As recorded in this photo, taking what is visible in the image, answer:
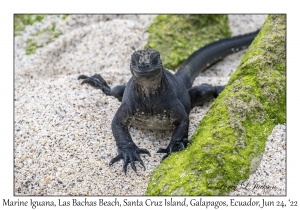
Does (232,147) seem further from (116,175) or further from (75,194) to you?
(75,194)

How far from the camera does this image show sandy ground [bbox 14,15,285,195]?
14.8ft

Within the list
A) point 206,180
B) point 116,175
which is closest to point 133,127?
point 116,175

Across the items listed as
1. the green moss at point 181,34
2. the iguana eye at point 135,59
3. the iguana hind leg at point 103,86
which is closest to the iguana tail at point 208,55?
the green moss at point 181,34

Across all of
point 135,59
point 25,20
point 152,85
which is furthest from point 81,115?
point 25,20

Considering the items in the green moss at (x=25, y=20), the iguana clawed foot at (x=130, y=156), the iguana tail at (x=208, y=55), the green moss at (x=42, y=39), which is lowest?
the iguana clawed foot at (x=130, y=156)

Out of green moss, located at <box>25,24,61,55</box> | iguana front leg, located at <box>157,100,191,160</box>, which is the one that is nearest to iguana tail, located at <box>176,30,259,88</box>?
iguana front leg, located at <box>157,100,191,160</box>

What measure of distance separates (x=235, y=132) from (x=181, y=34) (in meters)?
3.43

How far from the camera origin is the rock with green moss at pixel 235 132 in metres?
4.04

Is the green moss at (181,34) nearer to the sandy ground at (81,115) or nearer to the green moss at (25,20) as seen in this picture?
the sandy ground at (81,115)

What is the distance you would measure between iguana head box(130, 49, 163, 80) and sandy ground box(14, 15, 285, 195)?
0.90 m

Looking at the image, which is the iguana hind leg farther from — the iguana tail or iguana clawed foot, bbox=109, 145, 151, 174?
iguana clawed foot, bbox=109, 145, 151, 174

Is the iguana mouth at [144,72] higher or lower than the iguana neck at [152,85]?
higher

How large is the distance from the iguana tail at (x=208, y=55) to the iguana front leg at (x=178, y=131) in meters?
1.15
